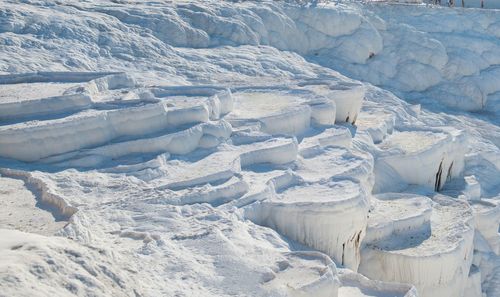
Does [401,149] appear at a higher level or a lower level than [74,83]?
lower

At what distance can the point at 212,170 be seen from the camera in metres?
6.83

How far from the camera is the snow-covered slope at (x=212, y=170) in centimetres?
489

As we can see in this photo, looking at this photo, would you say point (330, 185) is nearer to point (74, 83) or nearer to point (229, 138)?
point (229, 138)

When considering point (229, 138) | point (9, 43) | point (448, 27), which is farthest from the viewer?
point (448, 27)

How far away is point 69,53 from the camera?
34.0 ft

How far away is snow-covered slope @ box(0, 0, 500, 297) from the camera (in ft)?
16.0

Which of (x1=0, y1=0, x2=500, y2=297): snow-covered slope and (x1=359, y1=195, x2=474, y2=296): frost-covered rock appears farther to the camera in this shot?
(x1=359, y1=195, x2=474, y2=296): frost-covered rock

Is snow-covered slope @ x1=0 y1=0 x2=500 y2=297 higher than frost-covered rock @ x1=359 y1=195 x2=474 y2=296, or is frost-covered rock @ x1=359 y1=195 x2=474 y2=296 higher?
snow-covered slope @ x1=0 y1=0 x2=500 y2=297

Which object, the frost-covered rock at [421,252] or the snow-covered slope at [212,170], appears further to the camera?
the frost-covered rock at [421,252]

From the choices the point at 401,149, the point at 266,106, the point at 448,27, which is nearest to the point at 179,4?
the point at 266,106

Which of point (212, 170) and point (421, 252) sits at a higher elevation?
point (212, 170)

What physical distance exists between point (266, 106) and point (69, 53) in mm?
3060

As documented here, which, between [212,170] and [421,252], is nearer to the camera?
[212,170]

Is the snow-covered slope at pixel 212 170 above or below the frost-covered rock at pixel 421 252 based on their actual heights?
above
